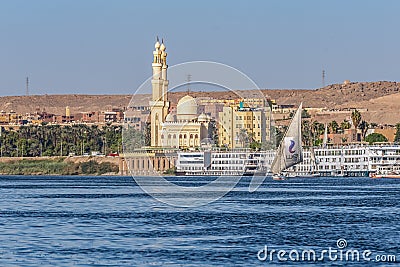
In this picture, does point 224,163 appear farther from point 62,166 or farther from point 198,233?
point 198,233

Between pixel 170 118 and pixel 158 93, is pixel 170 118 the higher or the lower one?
the lower one

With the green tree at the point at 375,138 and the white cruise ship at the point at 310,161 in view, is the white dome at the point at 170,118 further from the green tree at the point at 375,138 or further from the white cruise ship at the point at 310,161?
the green tree at the point at 375,138

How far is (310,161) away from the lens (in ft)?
474

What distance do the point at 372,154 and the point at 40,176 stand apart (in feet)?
190

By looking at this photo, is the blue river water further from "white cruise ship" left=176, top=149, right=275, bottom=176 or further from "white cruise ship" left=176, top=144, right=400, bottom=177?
"white cruise ship" left=176, top=149, right=275, bottom=176

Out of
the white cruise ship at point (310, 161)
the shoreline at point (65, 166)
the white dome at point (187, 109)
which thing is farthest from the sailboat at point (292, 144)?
the white dome at point (187, 109)

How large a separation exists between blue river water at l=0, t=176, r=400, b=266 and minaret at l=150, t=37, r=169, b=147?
365 ft

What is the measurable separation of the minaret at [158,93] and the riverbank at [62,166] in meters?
10.5

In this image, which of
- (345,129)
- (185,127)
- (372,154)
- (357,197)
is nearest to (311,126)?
(345,129)

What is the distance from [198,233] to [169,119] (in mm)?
138804

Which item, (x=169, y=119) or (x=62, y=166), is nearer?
(x=62, y=166)

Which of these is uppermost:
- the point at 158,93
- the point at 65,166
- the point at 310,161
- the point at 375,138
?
the point at 158,93

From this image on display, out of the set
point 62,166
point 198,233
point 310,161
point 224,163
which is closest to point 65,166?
point 62,166

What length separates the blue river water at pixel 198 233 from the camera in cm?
3856
